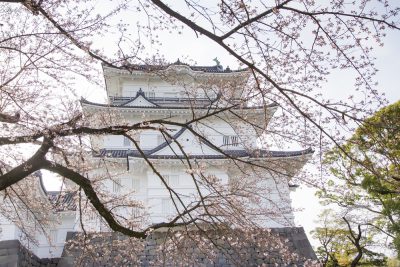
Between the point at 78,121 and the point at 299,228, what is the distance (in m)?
9.43

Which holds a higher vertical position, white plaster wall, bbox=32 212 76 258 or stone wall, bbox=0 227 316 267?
white plaster wall, bbox=32 212 76 258

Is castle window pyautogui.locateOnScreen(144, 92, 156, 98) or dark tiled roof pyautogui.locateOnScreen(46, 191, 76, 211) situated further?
castle window pyautogui.locateOnScreen(144, 92, 156, 98)

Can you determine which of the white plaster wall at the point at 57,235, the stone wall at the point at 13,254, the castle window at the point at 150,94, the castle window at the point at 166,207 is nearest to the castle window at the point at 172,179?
the castle window at the point at 166,207

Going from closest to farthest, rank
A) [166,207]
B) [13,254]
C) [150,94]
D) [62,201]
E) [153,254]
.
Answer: [13,254], [62,201], [153,254], [166,207], [150,94]

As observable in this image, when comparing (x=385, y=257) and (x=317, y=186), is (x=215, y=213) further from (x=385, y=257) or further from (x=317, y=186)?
(x=385, y=257)

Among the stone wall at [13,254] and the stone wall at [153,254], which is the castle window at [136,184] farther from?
the stone wall at [13,254]

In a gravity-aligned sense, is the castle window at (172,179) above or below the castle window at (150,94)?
below

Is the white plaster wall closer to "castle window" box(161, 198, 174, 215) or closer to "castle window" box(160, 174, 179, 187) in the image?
"castle window" box(161, 198, 174, 215)

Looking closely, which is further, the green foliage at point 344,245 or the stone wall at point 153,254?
the green foliage at point 344,245

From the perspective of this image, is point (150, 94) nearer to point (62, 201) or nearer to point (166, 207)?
point (166, 207)

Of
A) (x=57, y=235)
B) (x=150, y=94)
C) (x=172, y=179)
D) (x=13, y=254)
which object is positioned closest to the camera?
(x=13, y=254)

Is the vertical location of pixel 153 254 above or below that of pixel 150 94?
below

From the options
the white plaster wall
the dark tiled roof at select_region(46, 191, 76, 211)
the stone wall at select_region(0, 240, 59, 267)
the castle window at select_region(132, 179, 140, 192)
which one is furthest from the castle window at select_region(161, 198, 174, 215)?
the stone wall at select_region(0, 240, 59, 267)

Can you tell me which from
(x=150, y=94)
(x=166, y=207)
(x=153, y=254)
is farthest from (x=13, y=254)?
(x=150, y=94)
